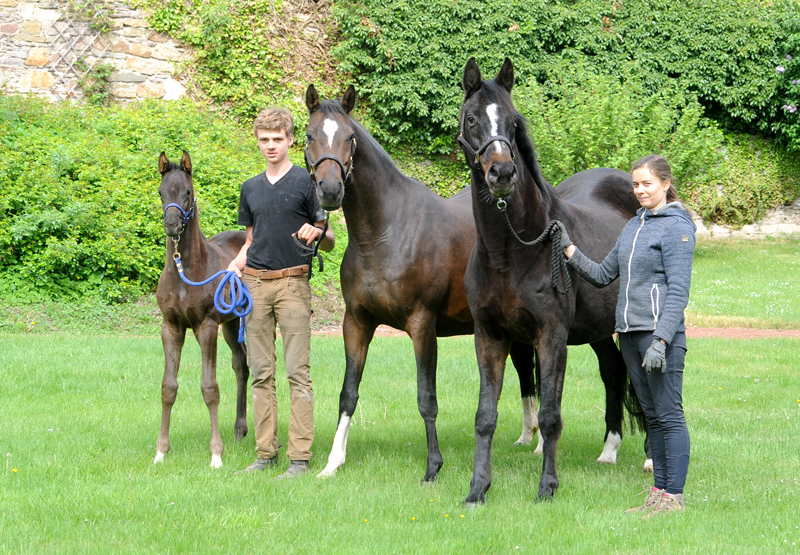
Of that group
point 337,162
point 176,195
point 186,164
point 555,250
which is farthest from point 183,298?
point 555,250

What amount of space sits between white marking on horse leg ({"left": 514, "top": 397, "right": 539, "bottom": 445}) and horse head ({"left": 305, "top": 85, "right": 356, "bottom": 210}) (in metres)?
2.68

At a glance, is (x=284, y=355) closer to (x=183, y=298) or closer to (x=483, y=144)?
(x=183, y=298)

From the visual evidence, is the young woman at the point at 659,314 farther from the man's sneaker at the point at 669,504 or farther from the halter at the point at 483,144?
the halter at the point at 483,144

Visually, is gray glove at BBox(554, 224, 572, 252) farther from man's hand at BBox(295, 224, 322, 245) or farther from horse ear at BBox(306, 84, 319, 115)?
horse ear at BBox(306, 84, 319, 115)

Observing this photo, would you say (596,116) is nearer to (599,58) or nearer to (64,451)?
(599,58)

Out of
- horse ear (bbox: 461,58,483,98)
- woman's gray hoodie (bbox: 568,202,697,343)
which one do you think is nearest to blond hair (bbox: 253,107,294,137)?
horse ear (bbox: 461,58,483,98)

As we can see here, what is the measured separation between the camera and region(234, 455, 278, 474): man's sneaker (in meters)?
5.16

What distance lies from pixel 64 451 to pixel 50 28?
13747 mm

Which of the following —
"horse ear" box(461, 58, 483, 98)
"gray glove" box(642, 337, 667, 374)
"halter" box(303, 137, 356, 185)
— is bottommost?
"gray glove" box(642, 337, 667, 374)

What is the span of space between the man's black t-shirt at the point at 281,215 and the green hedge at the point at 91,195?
7.05 metres

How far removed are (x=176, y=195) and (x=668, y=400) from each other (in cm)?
366

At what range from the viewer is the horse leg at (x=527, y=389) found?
20.8ft

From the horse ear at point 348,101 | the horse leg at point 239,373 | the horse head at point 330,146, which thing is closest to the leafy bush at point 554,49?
the horse leg at point 239,373

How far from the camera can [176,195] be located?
5.44m
